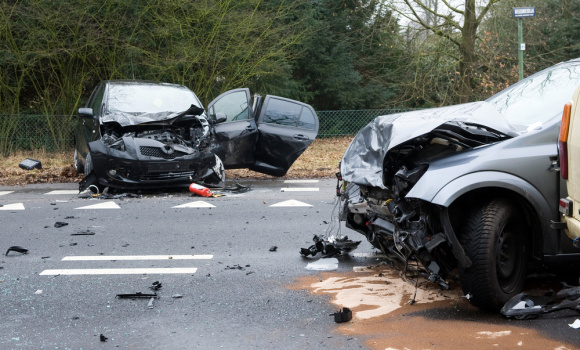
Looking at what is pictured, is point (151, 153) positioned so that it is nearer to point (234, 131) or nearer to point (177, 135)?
point (177, 135)

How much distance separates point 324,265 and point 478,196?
6.15 feet

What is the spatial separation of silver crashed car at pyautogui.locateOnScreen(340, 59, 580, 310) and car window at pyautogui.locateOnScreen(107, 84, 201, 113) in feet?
22.6

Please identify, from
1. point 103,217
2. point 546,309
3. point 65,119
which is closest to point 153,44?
point 65,119

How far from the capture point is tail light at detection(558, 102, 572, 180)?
402cm

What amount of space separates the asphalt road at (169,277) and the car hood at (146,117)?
1469 mm

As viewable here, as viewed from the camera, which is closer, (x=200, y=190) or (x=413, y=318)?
(x=413, y=318)

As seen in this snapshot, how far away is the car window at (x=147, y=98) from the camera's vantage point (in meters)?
11.0

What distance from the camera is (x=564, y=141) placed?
Result: 4.05 meters

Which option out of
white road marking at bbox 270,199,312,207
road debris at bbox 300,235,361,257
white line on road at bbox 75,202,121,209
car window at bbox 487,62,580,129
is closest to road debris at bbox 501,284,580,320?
car window at bbox 487,62,580,129

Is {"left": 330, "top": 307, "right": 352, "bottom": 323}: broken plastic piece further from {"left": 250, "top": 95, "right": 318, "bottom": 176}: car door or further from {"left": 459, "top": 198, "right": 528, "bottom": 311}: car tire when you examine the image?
{"left": 250, "top": 95, "right": 318, "bottom": 176}: car door

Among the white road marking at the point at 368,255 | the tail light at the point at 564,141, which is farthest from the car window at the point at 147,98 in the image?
the tail light at the point at 564,141

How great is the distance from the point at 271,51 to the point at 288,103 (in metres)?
7.01

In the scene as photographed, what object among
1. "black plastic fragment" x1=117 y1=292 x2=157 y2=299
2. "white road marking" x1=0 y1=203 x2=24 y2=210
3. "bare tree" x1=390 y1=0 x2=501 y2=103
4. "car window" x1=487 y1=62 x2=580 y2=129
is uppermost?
"bare tree" x1=390 y1=0 x2=501 y2=103

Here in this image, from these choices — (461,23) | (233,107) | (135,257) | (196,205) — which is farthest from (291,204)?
(461,23)
